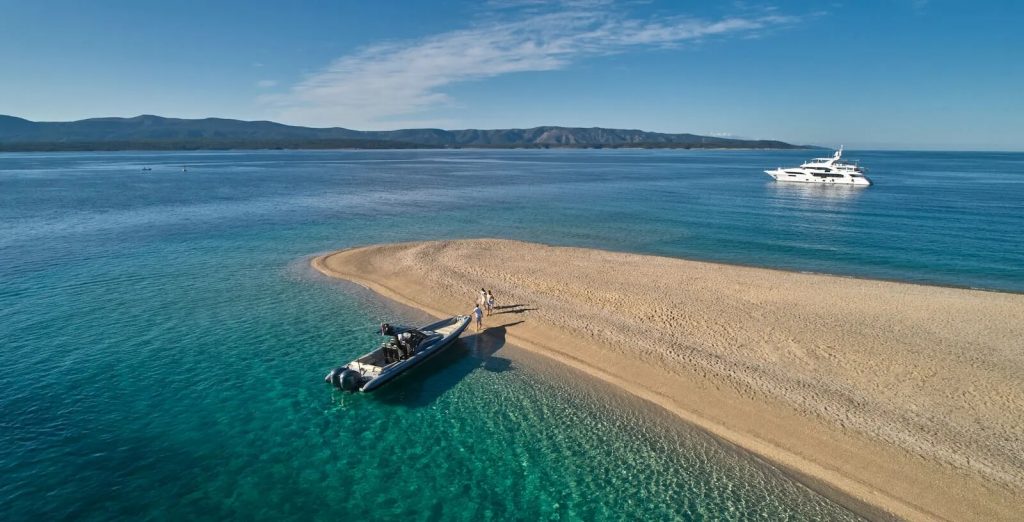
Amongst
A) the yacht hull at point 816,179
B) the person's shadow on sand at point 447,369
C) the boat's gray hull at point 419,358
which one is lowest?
the person's shadow on sand at point 447,369

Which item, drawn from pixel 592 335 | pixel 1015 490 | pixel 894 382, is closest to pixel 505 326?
pixel 592 335

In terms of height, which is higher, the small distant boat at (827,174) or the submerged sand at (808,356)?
the small distant boat at (827,174)

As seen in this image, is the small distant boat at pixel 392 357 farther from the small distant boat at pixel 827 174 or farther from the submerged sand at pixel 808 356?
the small distant boat at pixel 827 174

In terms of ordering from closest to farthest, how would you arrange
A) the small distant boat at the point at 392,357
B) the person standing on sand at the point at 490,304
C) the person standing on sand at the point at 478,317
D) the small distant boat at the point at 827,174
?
the small distant boat at the point at 392,357 < the person standing on sand at the point at 478,317 < the person standing on sand at the point at 490,304 < the small distant boat at the point at 827,174

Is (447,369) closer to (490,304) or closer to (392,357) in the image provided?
(392,357)

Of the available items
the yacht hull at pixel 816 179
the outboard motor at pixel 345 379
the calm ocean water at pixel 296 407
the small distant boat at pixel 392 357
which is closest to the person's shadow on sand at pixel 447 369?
the calm ocean water at pixel 296 407

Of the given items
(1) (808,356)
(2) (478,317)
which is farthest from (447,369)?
(1) (808,356)

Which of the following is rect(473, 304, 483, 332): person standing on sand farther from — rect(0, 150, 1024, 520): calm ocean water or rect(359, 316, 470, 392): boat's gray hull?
rect(0, 150, 1024, 520): calm ocean water

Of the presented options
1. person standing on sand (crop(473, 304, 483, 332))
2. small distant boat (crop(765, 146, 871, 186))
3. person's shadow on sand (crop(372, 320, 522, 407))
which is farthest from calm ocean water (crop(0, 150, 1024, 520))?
small distant boat (crop(765, 146, 871, 186))
